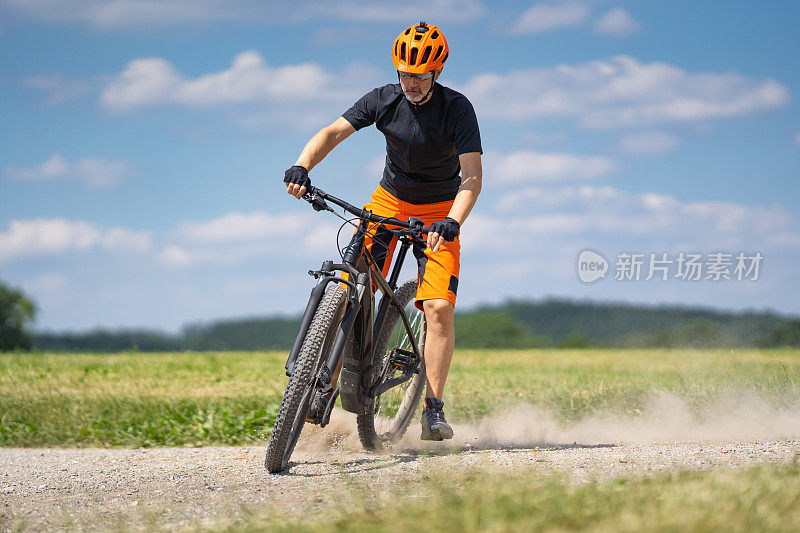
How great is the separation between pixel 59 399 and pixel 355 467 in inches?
195

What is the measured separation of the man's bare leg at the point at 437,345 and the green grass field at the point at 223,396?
7.04ft

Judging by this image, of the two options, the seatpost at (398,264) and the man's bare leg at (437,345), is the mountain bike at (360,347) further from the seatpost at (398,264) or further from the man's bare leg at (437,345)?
the man's bare leg at (437,345)

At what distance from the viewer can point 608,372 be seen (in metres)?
10.9

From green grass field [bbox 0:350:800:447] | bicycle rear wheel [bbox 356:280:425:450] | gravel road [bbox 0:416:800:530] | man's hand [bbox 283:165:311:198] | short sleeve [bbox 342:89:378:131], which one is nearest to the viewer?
gravel road [bbox 0:416:800:530]

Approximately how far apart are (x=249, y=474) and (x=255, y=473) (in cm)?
4

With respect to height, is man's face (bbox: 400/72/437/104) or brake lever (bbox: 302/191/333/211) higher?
man's face (bbox: 400/72/437/104)

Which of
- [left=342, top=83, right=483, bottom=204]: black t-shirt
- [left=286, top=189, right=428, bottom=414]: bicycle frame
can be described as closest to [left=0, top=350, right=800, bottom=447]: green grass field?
[left=286, top=189, right=428, bottom=414]: bicycle frame

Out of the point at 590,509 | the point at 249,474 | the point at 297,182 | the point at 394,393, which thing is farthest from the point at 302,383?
the point at 590,509

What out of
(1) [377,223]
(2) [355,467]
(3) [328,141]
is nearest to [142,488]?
(2) [355,467]

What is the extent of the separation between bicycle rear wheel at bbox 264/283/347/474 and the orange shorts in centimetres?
76

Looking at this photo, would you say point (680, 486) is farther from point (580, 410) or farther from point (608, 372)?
point (608, 372)

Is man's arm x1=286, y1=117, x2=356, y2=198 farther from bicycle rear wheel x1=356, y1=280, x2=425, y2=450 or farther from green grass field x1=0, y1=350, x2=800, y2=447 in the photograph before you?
green grass field x1=0, y1=350, x2=800, y2=447

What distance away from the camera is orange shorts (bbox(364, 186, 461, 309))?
5.47m

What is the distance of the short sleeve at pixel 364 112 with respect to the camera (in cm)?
563
